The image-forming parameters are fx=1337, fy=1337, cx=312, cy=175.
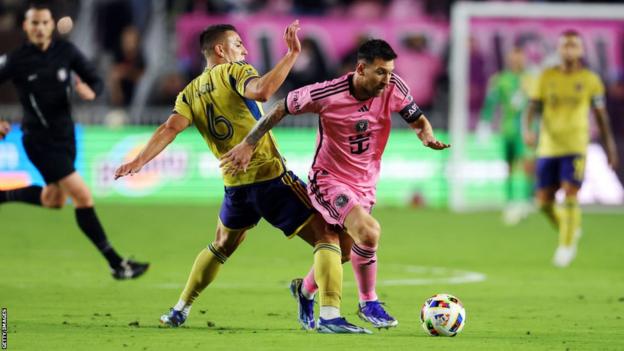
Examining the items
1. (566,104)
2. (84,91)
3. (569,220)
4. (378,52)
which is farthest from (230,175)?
(566,104)

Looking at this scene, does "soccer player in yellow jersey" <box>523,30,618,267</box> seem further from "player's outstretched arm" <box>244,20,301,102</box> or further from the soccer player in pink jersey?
"player's outstretched arm" <box>244,20,301,102</box>

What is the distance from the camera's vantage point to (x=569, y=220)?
14203 millimetres

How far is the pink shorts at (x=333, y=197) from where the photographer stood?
8.30 m

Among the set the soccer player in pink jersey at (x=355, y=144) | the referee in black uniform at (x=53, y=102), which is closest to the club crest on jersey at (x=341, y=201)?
the soccer player in pink jersey at (x=355, y=144)

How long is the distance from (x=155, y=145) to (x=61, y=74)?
348 cm

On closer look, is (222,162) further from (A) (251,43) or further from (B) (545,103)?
(A) (251,43)

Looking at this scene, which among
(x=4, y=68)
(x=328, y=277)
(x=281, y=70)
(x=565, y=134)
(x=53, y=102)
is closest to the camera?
(x=281, y=70)

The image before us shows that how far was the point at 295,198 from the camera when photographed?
8555 mm

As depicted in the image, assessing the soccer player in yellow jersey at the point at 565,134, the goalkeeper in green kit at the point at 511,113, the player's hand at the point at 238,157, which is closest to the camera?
the player's hand at the point at 238,157

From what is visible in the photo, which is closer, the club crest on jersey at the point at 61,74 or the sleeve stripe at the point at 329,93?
the sleeve stripe at the point at 329,93

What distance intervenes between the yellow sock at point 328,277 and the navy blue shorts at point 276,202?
1.26 feet

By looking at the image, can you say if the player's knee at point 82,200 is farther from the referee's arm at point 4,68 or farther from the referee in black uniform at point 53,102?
the referee's arm at point 4,68

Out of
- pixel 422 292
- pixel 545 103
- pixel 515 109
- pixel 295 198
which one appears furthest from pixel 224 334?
pixel 515 109

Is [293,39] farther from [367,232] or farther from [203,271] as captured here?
[203,271]
